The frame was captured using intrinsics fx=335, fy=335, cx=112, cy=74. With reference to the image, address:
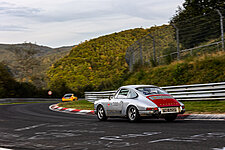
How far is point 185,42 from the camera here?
1005 inches

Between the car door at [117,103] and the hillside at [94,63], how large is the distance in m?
65.3

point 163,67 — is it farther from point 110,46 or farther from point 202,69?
point 110,46

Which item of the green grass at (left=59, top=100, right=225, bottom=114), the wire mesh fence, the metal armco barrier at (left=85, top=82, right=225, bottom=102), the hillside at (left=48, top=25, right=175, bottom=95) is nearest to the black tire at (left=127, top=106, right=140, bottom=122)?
the green grass at (left=59, top=100, right=225, bottom=114)

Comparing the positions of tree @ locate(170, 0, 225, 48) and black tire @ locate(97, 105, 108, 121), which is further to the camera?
tree @ locate(170, 0, 225, 48)

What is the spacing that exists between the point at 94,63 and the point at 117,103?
102m

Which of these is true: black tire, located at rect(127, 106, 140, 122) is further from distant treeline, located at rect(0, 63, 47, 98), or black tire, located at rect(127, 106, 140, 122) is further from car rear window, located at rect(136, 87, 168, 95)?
distant treeline, located at rect(0, 63, 47, 98)

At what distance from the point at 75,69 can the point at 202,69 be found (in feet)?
299

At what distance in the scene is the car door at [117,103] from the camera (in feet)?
40.8

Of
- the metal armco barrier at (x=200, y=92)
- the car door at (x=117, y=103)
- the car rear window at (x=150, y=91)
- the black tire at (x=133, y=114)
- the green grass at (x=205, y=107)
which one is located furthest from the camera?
the metal armco barrier at (x=200, y=92)

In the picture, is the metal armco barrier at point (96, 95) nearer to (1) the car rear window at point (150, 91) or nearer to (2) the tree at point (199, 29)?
(2) the tree at point (199, 29)

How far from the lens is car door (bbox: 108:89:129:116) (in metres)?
12.4

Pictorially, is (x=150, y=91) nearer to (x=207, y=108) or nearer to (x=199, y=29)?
(x=207, y=108)

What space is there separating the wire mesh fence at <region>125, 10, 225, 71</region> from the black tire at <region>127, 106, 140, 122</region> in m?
11.4

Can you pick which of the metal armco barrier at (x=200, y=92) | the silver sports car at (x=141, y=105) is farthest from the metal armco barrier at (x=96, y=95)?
the silver sports car at (x=141, y=105)
